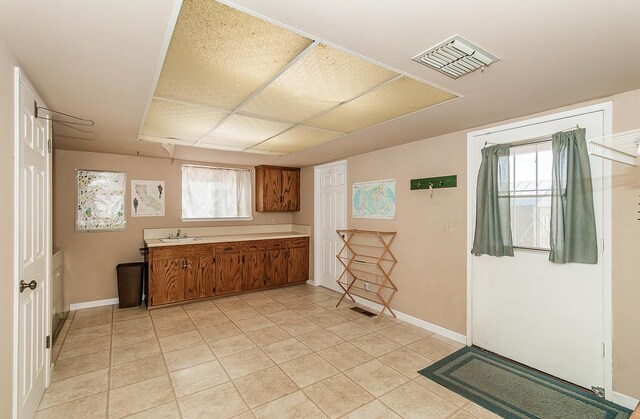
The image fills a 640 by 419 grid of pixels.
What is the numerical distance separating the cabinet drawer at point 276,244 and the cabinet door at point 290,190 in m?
0.72

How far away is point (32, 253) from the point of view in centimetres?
199

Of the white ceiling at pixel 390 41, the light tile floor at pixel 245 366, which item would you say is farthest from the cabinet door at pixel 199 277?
the white ceiling at pixel 390 41

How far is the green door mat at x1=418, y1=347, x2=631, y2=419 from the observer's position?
2082mm

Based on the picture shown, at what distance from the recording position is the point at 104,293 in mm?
4305

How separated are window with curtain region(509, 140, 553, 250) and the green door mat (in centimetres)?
110

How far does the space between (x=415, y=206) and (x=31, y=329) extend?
3.59 m

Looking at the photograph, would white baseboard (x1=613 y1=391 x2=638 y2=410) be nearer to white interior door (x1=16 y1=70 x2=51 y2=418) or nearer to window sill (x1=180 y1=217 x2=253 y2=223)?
white interior door (x1=16 y1=70 x2=51 y2=418)

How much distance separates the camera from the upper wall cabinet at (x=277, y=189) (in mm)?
5453

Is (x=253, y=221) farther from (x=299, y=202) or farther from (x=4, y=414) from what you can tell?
(x=4, y=414)

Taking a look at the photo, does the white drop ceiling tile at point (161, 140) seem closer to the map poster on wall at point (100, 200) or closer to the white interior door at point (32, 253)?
the white interior door at point (32, 253)

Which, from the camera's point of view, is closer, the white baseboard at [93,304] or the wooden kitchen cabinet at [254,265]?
the white baseboard at [93,304]

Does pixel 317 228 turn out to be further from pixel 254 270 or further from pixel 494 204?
pixel 494 204

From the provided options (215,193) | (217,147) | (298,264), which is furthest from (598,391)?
(215,193)

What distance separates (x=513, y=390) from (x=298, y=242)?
12.4ft
